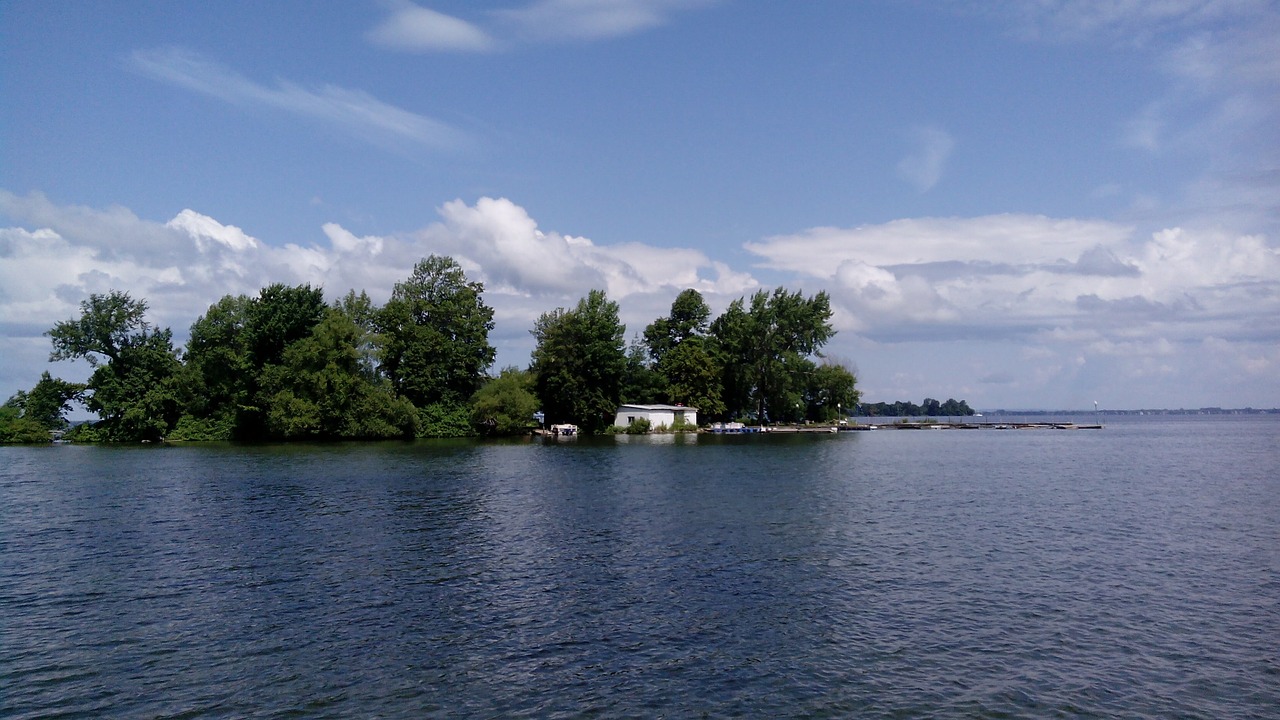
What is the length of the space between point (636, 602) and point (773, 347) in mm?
93536

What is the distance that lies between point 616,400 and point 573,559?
260 feet

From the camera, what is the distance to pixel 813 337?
4466 inches

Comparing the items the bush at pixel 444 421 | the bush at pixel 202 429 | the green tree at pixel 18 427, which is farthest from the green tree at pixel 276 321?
the green tree at pixel 18 427

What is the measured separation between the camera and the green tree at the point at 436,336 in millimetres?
91938

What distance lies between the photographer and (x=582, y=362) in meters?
99.2

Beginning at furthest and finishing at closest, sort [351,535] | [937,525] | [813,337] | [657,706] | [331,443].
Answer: [813,337] < [331,443] < [937,525] < [351,535] < [657,706]

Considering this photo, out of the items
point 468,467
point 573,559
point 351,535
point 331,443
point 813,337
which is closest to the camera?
point 573,559

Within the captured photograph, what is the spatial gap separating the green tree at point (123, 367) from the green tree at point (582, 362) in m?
42.1

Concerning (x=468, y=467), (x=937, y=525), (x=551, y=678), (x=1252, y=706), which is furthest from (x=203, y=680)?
(x=468, y=467)

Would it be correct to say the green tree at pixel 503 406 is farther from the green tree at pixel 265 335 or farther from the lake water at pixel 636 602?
the lake water at pixel 636 602

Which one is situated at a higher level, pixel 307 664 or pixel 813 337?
pixel 813 337

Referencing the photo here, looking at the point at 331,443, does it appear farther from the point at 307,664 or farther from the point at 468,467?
the point at 307,664

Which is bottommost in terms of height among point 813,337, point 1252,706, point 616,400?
point 1252,706

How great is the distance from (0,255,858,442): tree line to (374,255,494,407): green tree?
18 centimetres
